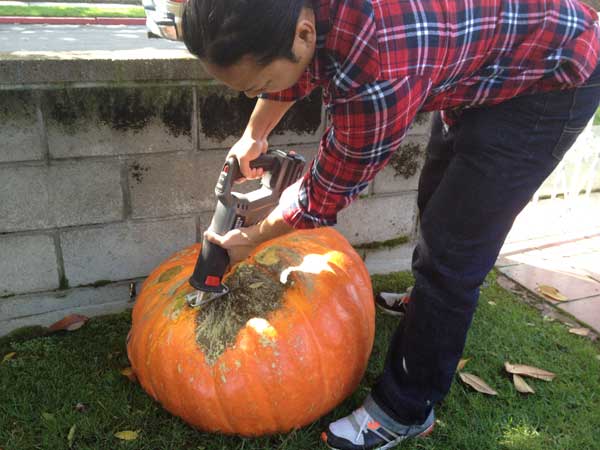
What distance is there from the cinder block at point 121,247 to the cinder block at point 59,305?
2.3 inches

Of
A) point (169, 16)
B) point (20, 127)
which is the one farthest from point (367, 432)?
point (169, 16)

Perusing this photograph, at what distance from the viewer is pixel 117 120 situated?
7.05 ft

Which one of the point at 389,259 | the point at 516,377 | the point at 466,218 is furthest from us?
the point at 389,259

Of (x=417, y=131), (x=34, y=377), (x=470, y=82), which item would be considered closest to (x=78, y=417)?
(x=34, y=377)

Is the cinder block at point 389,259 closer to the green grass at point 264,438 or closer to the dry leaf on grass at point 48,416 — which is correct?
the green grass at point 264,438

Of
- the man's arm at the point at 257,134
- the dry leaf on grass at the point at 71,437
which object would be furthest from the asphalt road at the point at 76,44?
the dry leaf on grass at the point at 71,437

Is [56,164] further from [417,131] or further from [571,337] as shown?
[571,337]

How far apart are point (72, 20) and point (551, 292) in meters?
8.57

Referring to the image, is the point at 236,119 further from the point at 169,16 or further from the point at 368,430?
the point at 368,430

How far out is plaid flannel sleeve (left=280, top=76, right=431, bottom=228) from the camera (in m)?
1.26

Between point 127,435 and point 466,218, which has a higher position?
point 466,218

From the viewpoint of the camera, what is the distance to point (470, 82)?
1499 mm

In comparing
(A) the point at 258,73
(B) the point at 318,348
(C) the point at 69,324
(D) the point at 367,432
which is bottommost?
(C) the point at 69,324

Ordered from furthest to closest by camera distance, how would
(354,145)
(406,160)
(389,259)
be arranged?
(389,259) < (406,160) < (354,145)
